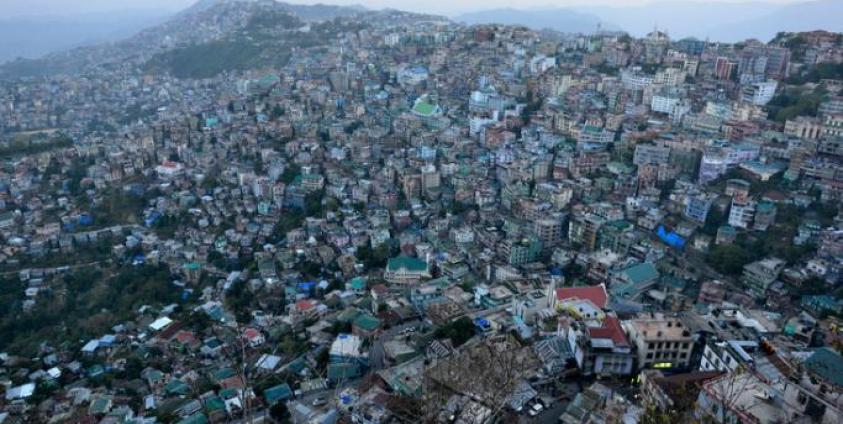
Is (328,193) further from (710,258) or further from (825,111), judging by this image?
(825,111)

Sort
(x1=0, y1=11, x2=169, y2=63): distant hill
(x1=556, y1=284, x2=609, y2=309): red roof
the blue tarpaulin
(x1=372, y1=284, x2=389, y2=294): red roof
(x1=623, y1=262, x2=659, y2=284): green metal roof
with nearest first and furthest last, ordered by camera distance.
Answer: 1. (x1=556, y1=284, x2=609, y2=309): red roof
2. (x1=623, y1=262, x2=659, y2=284): green metal roof
3. (x1=372, y1=284, x2=389, y2=294): red roof
4. the blue tarpaulin
5. (x1=0, y1=11, x2=169, y2=63): distant hill

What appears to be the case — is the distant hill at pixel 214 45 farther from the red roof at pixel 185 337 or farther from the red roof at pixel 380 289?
the red roof at pixel 380 289

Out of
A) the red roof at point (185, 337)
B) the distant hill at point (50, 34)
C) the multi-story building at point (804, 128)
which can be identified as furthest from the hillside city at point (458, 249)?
the distant hill at point (50, 34)

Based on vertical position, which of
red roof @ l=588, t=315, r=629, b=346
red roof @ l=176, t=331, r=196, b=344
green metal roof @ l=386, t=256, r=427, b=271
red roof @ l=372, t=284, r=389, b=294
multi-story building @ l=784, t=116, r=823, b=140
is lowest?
red roof @ l=176, t=331, r=196, b=344

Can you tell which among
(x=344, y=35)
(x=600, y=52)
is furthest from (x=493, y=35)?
(x=344, y=35)

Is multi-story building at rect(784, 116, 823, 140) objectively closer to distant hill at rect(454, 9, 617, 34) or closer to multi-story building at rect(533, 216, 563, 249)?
multi-story building at rect(533, 216, 563, 249)

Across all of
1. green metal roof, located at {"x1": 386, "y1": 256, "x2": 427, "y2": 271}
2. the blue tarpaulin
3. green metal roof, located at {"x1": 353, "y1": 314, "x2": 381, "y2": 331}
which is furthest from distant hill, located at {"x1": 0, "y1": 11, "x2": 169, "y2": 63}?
the blue tarpaulin
